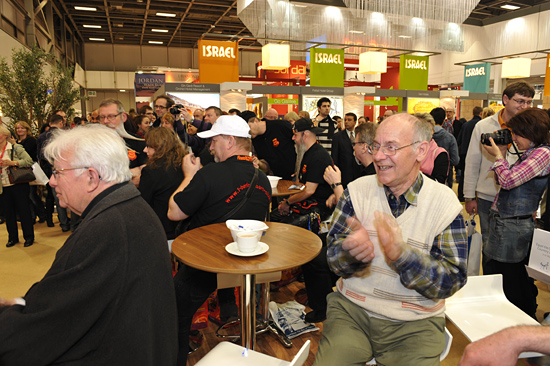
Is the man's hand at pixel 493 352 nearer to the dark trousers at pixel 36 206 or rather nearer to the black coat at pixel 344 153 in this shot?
the black coat at pixel 344 153

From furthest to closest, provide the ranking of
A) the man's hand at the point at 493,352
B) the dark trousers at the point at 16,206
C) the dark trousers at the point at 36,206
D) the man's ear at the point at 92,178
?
the dark trousers at the point at 36,206, the dark trousers at the point at 16,206, the man's ear at the point at 92,178, the man's hand at the point at 493,352

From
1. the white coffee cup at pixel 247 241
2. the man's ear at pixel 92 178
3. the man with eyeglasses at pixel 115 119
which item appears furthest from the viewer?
the man with eyeglasses at pixel 115 119

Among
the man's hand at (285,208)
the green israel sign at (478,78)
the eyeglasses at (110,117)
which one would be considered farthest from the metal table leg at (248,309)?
the green israel sign at (478,78)

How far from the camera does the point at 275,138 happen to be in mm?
4832

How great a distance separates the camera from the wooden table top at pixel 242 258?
1.76 metres

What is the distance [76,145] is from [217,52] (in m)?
10.1

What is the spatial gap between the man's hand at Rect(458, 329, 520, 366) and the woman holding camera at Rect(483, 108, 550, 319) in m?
1.79

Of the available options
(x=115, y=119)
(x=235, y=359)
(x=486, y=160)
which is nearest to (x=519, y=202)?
(x=486, y=160)

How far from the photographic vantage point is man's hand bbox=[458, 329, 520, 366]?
0.94m

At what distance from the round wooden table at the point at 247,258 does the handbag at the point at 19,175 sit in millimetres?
3893

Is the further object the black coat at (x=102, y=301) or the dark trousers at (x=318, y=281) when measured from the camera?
the dark trousers at (x=318, y=281)

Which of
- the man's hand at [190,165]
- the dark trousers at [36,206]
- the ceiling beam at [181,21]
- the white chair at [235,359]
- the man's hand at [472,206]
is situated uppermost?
the ceiling beam at [181,21]

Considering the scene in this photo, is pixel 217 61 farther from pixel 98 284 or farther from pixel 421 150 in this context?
pixel 98 284

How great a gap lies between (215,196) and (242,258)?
2.06 ft
